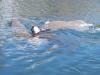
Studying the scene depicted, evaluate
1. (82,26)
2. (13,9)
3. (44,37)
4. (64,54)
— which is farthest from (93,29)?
(13,9)

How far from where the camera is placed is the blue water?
9195mm

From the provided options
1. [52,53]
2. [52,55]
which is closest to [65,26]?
[52,53]

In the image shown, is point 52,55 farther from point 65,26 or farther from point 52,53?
point 65,26

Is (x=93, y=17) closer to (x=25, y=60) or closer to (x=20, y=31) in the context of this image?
(x=20, y=31)

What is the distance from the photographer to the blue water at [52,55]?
30.2 feet

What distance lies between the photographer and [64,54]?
10477 millimetres

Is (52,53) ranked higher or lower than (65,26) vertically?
lower

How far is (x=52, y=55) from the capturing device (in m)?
10.4

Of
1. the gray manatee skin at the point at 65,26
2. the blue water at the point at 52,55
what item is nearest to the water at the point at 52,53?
the blue water at the point at 52,55

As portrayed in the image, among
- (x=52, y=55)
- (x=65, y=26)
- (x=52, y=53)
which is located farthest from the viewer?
(x=65, y=26)

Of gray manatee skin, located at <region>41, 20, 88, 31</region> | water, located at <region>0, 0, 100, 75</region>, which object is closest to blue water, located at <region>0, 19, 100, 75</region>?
water, located at <region>0, 0, 100, 75</region>

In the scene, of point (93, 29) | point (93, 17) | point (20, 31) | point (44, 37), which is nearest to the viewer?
point (44, 37)

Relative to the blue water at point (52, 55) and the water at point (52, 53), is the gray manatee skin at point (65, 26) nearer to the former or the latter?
the water at point (52, 53)

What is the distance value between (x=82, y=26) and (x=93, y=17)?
3260 millimetres
